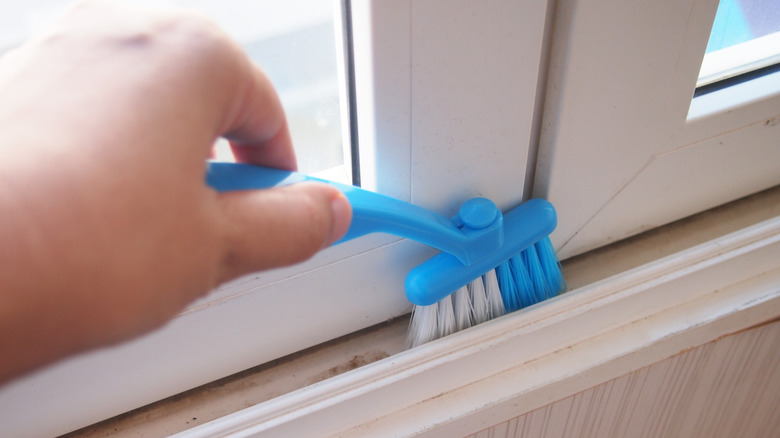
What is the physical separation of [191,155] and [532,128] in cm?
32

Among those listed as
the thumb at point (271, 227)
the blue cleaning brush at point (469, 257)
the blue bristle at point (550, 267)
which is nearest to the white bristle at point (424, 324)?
the blue cleaning brush at point (469, 257)

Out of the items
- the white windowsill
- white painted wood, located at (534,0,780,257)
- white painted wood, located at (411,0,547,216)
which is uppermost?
white painted wood, located at (534,0,780,257)

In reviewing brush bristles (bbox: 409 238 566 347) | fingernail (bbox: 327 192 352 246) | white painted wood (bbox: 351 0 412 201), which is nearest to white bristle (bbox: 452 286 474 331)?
brush bristles (bbox: 409 238 566 347)

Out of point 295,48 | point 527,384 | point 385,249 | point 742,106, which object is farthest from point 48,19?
point 742,106

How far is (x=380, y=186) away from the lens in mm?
466

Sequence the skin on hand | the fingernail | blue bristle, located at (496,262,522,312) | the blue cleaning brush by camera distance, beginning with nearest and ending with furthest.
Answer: the skin on hand → the fingernail → the blue cleaning brush → blue bristle, located at (496,262,522,312)

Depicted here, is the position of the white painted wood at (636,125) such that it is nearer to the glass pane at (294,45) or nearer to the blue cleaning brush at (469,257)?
the blue cleaning brush at (469,257)

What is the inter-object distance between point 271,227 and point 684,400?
54 cm

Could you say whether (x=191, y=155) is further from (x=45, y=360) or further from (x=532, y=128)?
(x=532, y=128)

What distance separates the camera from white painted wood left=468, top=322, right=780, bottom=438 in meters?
0.58

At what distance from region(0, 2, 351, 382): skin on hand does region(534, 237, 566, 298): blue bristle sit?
0.93 ft

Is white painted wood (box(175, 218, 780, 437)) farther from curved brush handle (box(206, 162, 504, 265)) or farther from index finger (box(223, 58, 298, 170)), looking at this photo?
index finger (box(223, 58, 298, 170))

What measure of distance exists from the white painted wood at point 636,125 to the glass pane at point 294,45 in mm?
167

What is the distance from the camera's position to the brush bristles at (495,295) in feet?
1.73
